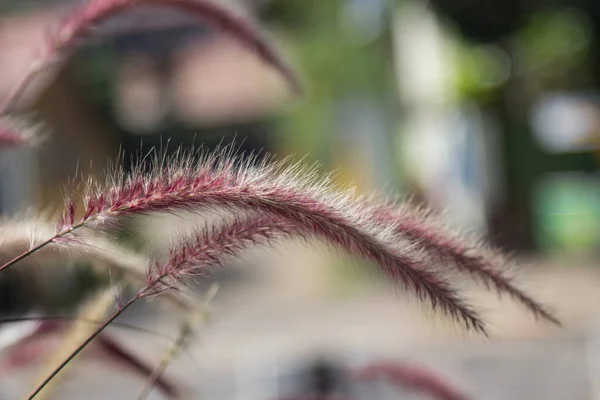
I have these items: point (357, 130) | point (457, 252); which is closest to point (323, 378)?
point (457, 252)

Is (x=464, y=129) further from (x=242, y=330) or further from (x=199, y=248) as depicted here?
(x=199, y=248)

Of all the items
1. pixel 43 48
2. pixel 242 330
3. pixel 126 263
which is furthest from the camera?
pixel 242 330

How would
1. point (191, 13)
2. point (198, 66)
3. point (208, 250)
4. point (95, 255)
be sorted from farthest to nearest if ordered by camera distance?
point (198, 66) < point (191, 13) < point (95, 255) < point (208, 250)

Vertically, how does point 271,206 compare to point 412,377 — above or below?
above

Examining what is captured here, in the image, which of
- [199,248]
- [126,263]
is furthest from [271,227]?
[126,263]

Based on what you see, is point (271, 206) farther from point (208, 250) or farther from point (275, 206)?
point (208, 250)

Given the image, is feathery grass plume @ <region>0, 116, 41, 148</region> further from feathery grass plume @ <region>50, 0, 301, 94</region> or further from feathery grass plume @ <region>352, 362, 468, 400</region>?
feathery grass plume @ <region>352, 362, 468, 400</region>
